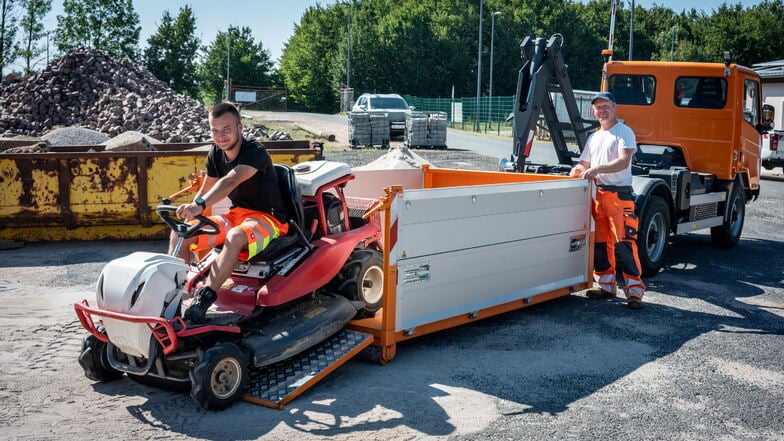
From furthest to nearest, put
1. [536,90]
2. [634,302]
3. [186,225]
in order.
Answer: [536,90] < [634,302] < [186,225]

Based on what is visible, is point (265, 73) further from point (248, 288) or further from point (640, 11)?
point (248, 288)

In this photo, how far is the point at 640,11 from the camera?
8856cm

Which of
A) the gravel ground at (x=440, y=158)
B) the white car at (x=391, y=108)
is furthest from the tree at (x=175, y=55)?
the gravel ground at (x=440, y=158)

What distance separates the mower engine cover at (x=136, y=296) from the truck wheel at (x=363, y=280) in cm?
164

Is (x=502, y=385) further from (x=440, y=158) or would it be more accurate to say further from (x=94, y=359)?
(x=440, y=158)

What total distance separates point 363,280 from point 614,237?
115 inches

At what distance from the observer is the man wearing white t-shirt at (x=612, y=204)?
→ 787 cm

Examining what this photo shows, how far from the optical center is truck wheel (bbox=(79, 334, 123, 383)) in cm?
526

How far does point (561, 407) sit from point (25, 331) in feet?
14.2

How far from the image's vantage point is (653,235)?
9.50m

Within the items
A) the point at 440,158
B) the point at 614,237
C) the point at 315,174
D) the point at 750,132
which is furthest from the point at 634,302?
the point at 440,158

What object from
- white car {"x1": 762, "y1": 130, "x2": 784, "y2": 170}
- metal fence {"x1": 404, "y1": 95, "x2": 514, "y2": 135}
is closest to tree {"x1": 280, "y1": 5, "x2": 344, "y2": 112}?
metal fence {"x1": 404, "y1": 95, "x2": 514, "y2": 135}

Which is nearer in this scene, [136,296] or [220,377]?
[136,296]

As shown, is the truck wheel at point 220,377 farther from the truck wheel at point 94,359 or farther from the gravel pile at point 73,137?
the gravel pile at point 73,137
